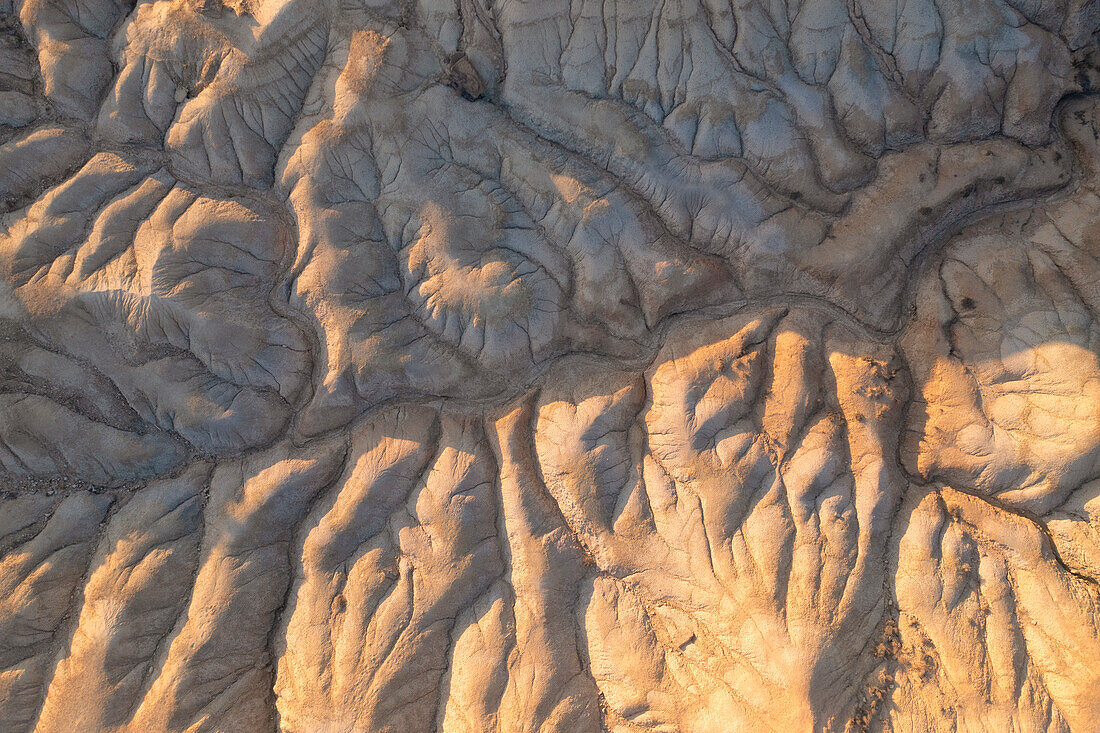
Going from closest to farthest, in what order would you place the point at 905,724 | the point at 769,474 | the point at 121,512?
the point at 905,724
the point at 769,474
the point at 121,512

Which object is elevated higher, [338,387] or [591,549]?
[338,387]

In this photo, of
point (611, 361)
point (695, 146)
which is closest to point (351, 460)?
point (611, 361)

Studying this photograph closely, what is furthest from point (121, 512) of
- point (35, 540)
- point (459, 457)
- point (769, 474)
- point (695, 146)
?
point (695, 146)

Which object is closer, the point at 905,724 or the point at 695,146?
the point at 905,724

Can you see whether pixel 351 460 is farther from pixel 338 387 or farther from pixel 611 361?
pixel 611 361

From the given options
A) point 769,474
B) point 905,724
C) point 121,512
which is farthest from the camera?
point 121,512

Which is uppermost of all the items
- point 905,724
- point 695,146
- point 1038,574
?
point 695,146
